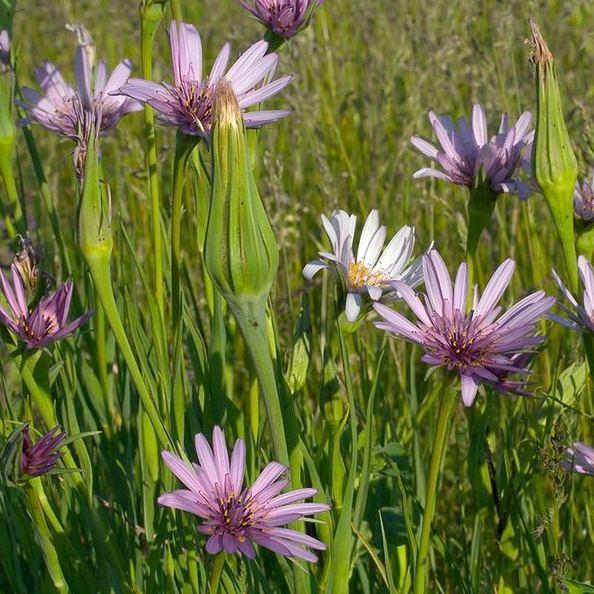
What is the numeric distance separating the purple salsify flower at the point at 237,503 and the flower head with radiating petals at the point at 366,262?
218mm

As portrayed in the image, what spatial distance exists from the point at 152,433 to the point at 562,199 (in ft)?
1.93

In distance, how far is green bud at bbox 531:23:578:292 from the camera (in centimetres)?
101

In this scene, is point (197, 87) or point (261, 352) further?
point (197, 87)

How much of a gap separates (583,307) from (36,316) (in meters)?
0.60

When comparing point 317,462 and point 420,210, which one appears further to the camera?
point 420,210

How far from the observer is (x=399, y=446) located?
1.29 m

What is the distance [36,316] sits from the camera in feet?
3.50

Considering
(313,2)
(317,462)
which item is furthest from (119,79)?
(317,462)

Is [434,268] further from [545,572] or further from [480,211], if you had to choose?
[545,572]

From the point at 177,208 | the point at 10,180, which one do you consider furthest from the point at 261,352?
the point at 10,180

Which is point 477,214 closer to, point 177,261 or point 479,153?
point 479,153

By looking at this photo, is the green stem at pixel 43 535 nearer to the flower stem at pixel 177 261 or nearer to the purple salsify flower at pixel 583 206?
the flower stem at pixel 177 261

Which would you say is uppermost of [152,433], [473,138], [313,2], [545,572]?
[313,2]

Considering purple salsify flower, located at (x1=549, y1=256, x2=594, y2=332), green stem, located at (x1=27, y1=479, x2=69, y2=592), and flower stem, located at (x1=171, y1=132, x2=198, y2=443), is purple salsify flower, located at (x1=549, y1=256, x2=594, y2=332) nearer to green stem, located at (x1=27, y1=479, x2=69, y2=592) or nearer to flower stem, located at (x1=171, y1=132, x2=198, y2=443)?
flower stem, located at (x1=171, y1=132, x2=198, y2=443)
